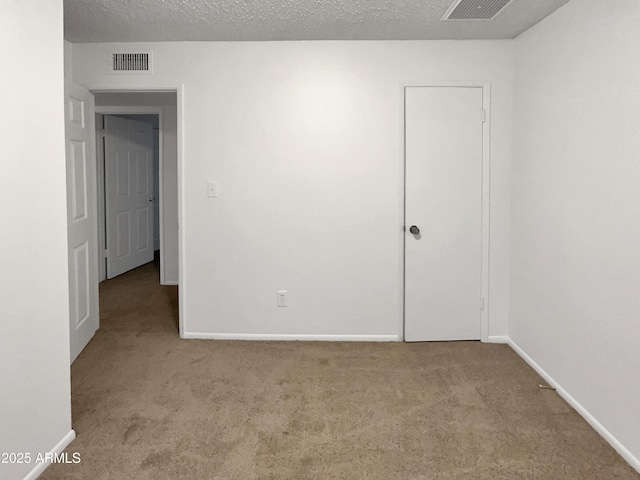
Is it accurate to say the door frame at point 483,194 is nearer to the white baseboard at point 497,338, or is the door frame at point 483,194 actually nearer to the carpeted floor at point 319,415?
the white baseboard at point 497,338

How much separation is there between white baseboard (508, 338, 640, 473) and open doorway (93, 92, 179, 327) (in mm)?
3197

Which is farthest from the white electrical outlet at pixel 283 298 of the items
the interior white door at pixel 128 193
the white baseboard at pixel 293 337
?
the interior white door at pixel 128 193

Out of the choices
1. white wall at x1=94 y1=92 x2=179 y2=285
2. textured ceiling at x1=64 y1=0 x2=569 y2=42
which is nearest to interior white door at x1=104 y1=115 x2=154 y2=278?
white wall at x1=94 y1=92 x2=179 y2=285

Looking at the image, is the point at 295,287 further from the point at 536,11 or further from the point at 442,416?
the point at 536,11

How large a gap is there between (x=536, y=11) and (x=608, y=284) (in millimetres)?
1685

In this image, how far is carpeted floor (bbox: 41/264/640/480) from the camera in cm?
220

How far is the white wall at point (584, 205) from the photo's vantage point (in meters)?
2.31

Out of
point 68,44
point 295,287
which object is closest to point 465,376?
point 295,287

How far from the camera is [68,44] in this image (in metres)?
3.72

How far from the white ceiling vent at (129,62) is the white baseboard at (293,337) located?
200cm

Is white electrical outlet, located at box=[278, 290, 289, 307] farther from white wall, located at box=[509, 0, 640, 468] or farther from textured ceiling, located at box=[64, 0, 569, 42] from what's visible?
textured ceiling, located at box=[64, 0, 569, 42]

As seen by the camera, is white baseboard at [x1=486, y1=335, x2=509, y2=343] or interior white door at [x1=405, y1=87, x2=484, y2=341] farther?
white baseboard at [x1=486, y1=335, x2=509, y2=343]

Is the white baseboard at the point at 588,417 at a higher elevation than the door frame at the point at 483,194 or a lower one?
lower

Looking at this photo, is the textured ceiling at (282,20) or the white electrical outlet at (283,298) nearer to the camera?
the textured ceiling at (282,20)
